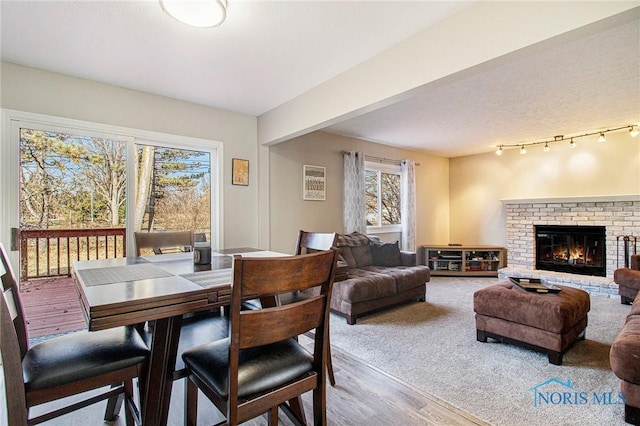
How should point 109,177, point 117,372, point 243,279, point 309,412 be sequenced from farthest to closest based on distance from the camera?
point 109,177, point 309,412, point 117,372, point 243,279

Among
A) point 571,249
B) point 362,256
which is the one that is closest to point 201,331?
point 362,256

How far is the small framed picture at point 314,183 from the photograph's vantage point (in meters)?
4.39

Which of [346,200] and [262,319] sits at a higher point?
[346,200]

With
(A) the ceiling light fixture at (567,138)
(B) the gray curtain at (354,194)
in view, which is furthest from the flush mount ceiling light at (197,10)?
(A) the ceiling light fixture at (567,138)

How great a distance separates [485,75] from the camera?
9.01 feet

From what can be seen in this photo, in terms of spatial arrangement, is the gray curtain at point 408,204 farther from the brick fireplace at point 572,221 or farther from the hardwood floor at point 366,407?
the hardwood floor at point 366,407

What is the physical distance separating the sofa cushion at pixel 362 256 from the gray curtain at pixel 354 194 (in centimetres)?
42

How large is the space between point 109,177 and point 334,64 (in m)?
2.45

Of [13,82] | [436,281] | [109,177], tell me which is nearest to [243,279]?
[109,177]

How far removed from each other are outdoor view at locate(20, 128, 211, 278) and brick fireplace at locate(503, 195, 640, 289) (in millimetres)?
5284

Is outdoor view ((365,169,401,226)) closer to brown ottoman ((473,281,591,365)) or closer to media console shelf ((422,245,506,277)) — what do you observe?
media console shelf ((422,245,506,277))

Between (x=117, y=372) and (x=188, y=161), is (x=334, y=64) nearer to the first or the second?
(x=188, y=161)

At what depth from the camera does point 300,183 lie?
14.3ft

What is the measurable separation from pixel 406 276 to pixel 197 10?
3.34 m
